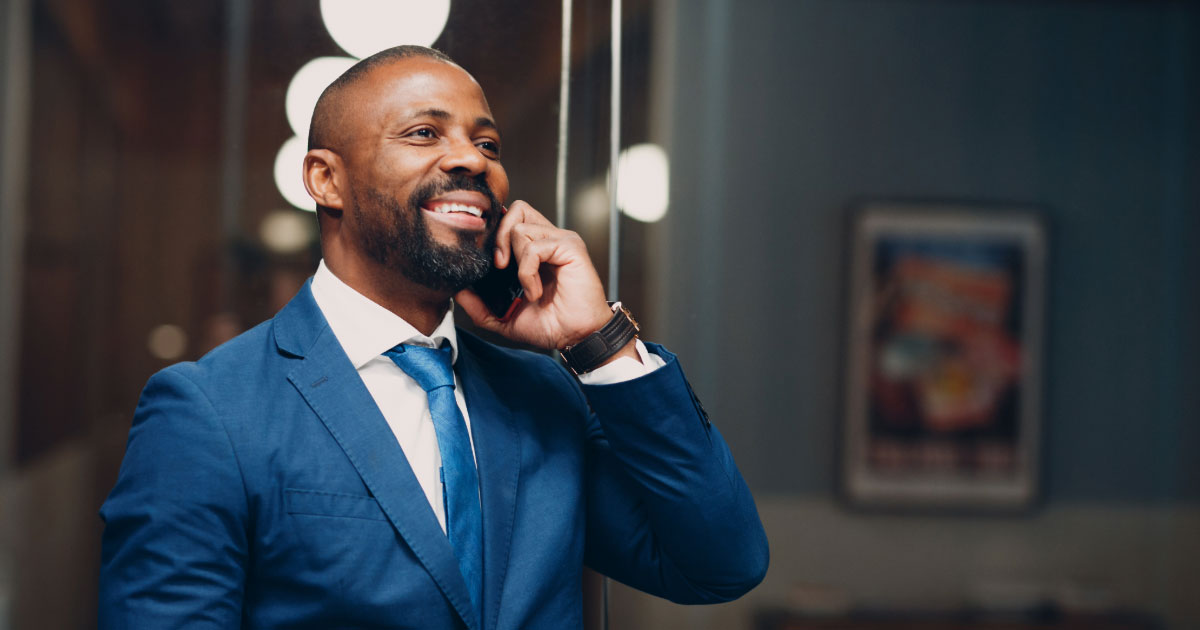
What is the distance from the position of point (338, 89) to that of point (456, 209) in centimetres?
21

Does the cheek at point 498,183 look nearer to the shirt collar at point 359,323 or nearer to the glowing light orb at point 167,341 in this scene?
the shirt collar at point 359,323

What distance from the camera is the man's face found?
104cm

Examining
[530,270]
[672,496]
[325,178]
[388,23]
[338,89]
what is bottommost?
[672,496]

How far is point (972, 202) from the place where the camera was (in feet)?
8.64

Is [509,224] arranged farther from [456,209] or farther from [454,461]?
[454,461]

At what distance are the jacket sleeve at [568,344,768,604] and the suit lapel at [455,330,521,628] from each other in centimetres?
12

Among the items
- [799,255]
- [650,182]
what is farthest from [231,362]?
[799,255]

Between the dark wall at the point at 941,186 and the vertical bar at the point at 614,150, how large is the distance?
3.21ft

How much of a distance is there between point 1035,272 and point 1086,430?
1.59ft

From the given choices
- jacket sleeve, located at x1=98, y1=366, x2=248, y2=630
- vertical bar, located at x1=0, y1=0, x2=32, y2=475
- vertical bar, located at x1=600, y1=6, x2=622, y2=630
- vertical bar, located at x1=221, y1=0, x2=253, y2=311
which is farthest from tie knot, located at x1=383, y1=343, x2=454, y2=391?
vertical bar, located at x1=0, y1=0, x2=32, y2=475

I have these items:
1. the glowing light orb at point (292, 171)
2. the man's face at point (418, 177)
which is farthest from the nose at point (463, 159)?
the glowing light orb at point (292, 171)

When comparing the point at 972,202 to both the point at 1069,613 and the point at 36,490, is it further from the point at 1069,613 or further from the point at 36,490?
the point at 36,490

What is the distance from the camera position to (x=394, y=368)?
1.06 metres

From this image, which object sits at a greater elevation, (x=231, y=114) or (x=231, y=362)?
(x=231, y=114)
